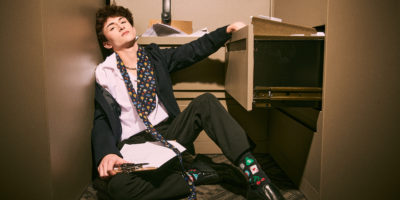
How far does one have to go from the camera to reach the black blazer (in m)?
0.99

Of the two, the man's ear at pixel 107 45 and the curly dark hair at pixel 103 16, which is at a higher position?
the curly dark hair at pixel 103 16

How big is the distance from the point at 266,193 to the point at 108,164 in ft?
1.71

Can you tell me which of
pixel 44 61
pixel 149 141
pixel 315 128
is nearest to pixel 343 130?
pixel 315 128

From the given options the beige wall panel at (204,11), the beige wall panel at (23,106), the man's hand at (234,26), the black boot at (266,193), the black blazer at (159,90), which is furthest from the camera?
the beige wall panel at (204,11)

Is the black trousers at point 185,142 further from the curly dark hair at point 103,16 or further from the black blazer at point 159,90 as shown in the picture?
the curly dark hair at point 103,16

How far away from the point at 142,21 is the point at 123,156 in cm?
86

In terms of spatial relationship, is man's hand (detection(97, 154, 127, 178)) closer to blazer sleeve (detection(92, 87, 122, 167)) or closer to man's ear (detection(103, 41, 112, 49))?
blazer sleeve (detection(92, 87, 122, 167))

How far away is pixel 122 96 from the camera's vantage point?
109 centimetres

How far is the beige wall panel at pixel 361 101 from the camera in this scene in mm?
867

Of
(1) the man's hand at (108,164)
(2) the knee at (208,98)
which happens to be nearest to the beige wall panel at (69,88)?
(1) the man's hand at (108,164)

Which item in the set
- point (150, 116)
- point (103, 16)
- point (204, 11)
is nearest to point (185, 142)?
point (150, 116)

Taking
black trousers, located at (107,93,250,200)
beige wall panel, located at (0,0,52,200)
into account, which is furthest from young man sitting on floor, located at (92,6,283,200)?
beige wall panel, located at (0,0,52,200)

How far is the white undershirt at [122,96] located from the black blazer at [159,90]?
22mm

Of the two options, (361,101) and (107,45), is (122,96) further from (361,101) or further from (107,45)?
(361,101)
